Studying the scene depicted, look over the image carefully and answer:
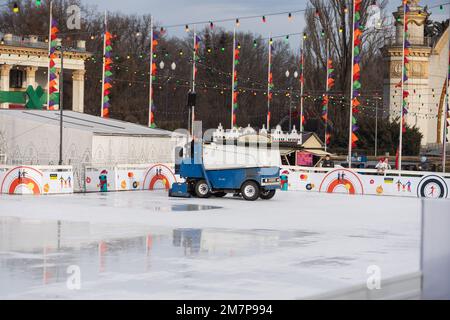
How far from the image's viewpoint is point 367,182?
1481 inches

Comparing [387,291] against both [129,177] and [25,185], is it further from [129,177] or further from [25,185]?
[129,177]

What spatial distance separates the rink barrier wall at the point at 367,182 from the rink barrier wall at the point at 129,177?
16.4 feet

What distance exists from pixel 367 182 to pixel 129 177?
380 inches

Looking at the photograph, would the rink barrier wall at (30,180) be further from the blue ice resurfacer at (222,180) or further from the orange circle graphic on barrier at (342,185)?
the orange circle graphic on barrier at (342,185)

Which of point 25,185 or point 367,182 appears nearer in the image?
point 25,185

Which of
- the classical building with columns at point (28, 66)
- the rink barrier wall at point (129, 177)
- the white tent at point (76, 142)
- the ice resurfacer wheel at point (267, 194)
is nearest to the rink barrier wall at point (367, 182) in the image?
the rink barrier wall at point (129, 177)

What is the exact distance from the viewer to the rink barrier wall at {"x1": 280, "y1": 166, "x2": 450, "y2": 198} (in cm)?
3584

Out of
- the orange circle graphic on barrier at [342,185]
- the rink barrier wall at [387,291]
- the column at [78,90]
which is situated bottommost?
the rink barrier wall at [387,291]

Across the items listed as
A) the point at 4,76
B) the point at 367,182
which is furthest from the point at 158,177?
the point at 4,76

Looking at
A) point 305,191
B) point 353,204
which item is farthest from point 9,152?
point 353,204

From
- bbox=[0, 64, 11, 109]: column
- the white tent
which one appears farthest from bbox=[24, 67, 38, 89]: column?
the white tent

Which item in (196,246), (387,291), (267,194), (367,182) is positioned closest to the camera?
(387,291)

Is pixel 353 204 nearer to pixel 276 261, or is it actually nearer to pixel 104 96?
pixel 276 261

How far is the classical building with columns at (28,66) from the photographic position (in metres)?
75.6
